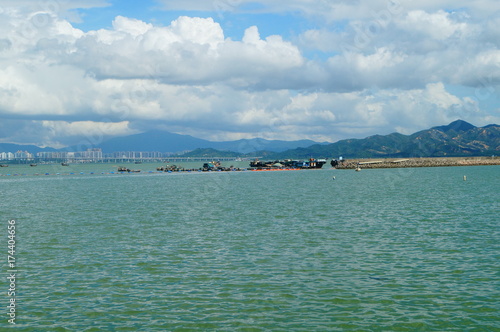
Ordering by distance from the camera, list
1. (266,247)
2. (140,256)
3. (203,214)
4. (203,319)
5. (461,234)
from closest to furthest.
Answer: (203,319) → (140,256) → (266,247) → (461,234) → (203,214)

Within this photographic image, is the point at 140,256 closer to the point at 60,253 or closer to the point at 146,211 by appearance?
the point at 60,253

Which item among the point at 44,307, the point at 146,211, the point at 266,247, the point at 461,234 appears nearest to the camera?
the point at 44,307

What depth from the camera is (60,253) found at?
124 feet

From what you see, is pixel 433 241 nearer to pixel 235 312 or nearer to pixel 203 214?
pixel 235 312

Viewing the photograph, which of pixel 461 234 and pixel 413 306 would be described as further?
pixel 461 234

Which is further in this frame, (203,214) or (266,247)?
(203,214)

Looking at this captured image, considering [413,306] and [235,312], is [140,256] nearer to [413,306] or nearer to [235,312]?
[235,312]

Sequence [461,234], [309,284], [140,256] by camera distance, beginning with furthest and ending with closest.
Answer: [461,234], [140,256], [309,284]

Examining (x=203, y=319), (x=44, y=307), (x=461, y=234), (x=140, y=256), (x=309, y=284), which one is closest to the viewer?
(x=203, y=319)

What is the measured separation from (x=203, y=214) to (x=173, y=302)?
129 ft

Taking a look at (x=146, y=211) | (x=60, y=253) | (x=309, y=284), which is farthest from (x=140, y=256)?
(x=146, y=211)

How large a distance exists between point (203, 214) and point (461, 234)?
32.1 m

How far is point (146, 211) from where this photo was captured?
226 feet

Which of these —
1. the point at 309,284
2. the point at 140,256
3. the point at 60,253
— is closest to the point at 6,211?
the point at 60,253
